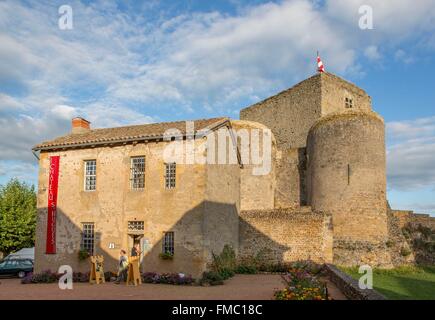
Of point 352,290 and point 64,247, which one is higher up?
point 64,247

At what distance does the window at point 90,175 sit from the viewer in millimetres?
21486

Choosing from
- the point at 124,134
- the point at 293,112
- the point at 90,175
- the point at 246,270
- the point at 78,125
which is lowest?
the point at 246,270

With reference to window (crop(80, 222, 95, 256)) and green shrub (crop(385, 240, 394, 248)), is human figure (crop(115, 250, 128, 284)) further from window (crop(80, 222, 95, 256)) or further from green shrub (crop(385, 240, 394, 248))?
green shrub (crop(385, 240, 394, 248))

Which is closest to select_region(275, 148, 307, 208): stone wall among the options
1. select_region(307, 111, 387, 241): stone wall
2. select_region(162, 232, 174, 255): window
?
select_region(307, 111, 387, 241): stone wall

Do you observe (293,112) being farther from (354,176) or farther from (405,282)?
(405,282)

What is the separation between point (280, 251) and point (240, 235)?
8.09ft

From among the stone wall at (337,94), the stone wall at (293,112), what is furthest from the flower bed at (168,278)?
the stone wall at (293,112)

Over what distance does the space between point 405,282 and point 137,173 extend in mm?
13932

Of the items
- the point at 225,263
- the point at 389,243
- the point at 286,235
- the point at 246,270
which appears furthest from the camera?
the point at 389,243

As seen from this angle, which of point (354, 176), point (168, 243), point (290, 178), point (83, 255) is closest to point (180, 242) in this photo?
point (168, 243)

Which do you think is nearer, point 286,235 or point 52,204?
point 52,204

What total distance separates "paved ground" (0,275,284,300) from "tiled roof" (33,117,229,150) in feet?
22.3

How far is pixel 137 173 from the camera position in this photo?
67.3ft
